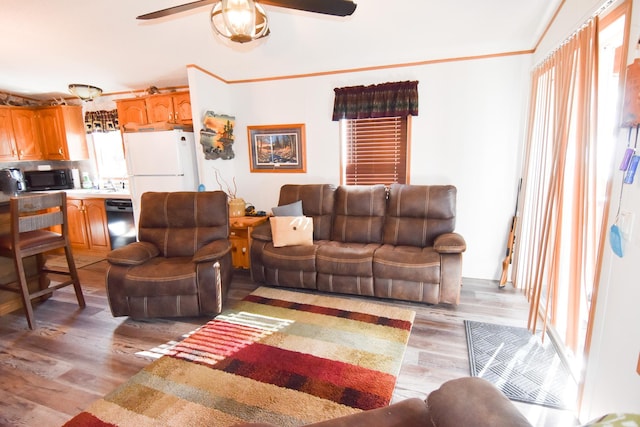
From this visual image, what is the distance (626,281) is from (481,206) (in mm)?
2218

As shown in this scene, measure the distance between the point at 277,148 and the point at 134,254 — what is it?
84.3 inches

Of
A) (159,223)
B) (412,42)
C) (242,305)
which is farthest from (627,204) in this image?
(159,223)

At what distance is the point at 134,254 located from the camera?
8.66 ft

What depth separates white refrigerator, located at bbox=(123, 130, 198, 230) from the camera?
356cm

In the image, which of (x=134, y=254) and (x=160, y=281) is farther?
(x=134, y=254)

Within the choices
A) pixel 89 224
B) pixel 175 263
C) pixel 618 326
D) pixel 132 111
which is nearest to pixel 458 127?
pixel 618 326

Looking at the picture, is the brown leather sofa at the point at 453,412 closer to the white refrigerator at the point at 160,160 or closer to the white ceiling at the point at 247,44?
the white ceiling at the point at 247,44

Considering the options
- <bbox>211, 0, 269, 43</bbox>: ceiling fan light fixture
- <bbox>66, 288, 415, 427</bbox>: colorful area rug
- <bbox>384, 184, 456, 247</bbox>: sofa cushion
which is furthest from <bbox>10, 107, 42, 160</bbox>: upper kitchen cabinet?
<bbox>384, 184, 456, 247</bbox>: sofa cushion

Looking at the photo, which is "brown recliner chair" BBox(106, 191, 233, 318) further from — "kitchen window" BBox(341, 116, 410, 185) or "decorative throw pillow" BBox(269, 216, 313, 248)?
"kitchen window" BBox(341, 116, 410, 185)

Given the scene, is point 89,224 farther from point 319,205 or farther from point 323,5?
point 323,5

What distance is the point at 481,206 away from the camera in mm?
3391

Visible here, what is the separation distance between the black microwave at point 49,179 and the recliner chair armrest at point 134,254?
3.25 metres

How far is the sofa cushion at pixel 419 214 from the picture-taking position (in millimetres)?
3076

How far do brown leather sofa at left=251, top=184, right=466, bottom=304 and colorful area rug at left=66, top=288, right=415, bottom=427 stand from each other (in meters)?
0.28
